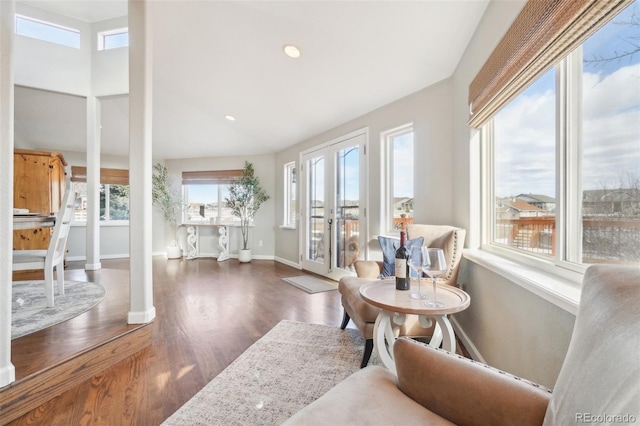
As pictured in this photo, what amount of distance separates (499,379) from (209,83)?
4127 mm

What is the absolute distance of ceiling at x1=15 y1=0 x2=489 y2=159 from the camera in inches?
86.7

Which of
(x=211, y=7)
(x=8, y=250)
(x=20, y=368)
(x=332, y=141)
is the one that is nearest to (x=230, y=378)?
(x=20, y=368)

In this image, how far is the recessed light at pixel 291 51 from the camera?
8.94 feet

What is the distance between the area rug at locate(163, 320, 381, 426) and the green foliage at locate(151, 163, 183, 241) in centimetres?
486

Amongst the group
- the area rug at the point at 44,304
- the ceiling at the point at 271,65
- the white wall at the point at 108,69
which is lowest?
the area rug at the point at 44,304

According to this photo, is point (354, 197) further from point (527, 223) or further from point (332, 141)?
point (527, 223)

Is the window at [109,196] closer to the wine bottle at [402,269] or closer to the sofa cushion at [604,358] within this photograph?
the wine bottle at [402,269]

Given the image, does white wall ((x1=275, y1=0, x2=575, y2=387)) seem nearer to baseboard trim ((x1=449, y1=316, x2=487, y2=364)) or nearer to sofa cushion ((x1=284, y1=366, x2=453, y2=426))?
baseboard trim ((x1=449, y1=316, x2=487, y2=364))

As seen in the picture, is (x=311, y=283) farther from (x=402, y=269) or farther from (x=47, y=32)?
(x=47, y=32)

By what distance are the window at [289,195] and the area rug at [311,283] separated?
1404mm

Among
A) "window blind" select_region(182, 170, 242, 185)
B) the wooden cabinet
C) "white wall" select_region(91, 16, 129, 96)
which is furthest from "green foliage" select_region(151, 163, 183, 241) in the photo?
"white wall" select_region(91, 16, 129, 96)

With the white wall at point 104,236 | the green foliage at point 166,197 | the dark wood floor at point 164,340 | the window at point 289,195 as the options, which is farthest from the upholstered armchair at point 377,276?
the white wall at point 104,236

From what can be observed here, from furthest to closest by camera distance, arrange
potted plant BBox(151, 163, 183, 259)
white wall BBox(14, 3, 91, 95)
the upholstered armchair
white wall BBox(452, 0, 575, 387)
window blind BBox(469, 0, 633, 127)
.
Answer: potted plant BBox(151, 163, 183, 259)
white wall BBox(14, 3, 91, 95)
the upholstered armchair
white wall BBox(452, 0, 575, 387)
window blind BBox(469, 0, 633, 127)

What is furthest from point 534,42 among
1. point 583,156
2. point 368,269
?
point 368,269
